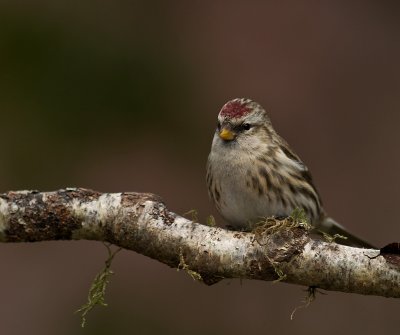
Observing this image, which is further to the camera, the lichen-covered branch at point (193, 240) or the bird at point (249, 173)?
the bird at point (249, 173)

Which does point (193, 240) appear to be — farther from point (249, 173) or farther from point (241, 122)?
point (241, 122)

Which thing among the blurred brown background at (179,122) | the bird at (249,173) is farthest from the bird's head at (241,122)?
the blurred brown background at (179,122)

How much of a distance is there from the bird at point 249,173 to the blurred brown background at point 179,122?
207 centimetres

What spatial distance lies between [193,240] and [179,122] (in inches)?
159

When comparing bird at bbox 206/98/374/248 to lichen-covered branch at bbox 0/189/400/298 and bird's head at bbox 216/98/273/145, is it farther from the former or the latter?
lichen-covered branch at bbox 0/189/400/298

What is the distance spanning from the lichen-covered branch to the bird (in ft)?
2.25

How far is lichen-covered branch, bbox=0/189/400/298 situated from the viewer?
118 inches

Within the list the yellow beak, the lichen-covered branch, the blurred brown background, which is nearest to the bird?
the yellow beak

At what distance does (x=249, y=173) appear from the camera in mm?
3957

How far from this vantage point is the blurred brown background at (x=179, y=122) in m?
6.20

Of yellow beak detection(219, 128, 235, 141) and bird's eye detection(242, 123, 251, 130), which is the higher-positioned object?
bird's eye detection(242, 123, 251, 130)

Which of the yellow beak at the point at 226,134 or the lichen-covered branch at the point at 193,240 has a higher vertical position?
the yellow beak at the point at 226,134

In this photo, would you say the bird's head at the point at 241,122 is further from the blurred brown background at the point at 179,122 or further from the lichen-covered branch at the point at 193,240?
the blurred brown background at the point at 179,122

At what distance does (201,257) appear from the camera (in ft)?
10.5
